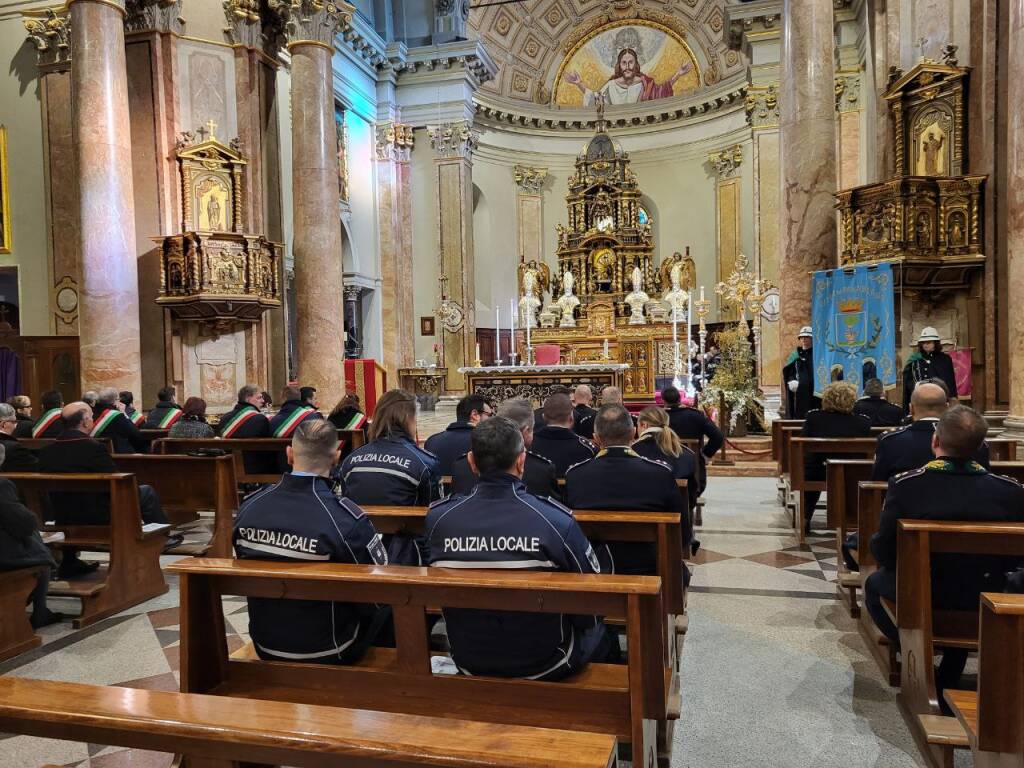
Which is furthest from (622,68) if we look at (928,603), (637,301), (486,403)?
(928,603)

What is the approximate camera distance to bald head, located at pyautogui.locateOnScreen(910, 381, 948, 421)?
14.2 ft

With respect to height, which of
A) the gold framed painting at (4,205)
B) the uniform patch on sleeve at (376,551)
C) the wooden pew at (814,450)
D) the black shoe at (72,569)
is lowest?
the black shoe at (72,569)

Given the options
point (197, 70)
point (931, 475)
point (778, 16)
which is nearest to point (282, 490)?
point (931, 475)

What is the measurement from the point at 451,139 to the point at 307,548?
690 inches

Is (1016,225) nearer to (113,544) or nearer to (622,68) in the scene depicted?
(113,544)

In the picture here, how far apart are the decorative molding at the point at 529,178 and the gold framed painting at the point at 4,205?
13.2 m

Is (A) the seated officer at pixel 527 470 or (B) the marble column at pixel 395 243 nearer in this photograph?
(A) the seated officer at pixel 527 470

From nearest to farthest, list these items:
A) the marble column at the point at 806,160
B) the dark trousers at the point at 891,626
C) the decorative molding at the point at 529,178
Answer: the dark trousers at the point at 891,626 < the marble column at the point at 806,160 < the decorative molding at the point at 529,178

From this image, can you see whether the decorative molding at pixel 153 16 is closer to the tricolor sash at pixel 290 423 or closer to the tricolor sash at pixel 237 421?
the tricolor sash at pixel 237 421

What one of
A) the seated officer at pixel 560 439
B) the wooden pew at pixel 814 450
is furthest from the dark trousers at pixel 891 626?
the wooden pew at pixel 814 450

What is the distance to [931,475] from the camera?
120 inches

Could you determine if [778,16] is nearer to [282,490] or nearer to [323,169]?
[323,169]

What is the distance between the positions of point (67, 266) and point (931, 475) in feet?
41.1

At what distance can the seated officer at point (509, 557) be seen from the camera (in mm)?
2416
